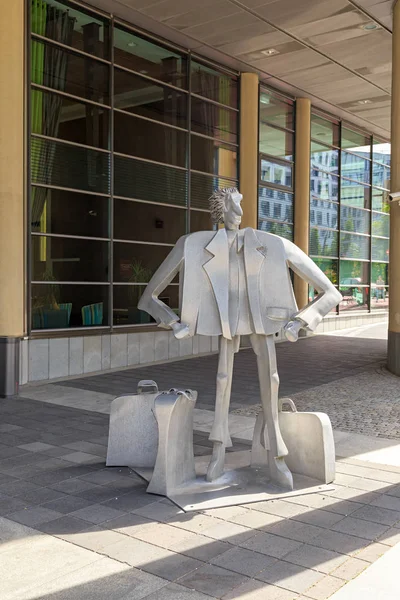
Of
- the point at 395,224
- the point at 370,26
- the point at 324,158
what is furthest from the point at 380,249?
the point at 395,224

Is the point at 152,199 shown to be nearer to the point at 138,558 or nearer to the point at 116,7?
the point at 116,7

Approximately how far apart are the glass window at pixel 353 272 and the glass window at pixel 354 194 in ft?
6.20

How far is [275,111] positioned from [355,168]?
201 inches

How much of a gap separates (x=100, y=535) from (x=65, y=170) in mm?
7888

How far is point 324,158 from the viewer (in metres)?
18.7

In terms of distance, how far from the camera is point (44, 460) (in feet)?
18.4

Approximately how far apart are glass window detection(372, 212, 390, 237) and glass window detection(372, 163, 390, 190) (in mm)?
1070

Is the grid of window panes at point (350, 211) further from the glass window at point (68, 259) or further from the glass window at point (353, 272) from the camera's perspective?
the glass window at point (68, 259)

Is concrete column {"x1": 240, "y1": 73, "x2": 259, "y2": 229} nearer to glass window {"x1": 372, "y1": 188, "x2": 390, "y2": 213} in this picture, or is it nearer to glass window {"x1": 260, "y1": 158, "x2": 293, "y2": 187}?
glass window {"x1": 260, "y1": 158, "x2": 293, "y2": 187}

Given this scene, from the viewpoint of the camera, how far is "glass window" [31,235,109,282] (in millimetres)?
10297

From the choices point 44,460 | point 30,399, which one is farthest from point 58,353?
point 44,460

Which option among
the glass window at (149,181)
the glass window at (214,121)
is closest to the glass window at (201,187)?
the glass window at (149,181)

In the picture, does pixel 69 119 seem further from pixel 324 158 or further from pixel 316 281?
pixel 324 158

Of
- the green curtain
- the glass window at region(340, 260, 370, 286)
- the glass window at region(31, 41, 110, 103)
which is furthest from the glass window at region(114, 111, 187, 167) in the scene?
the glass window at region(340, 260, 370, 286)
